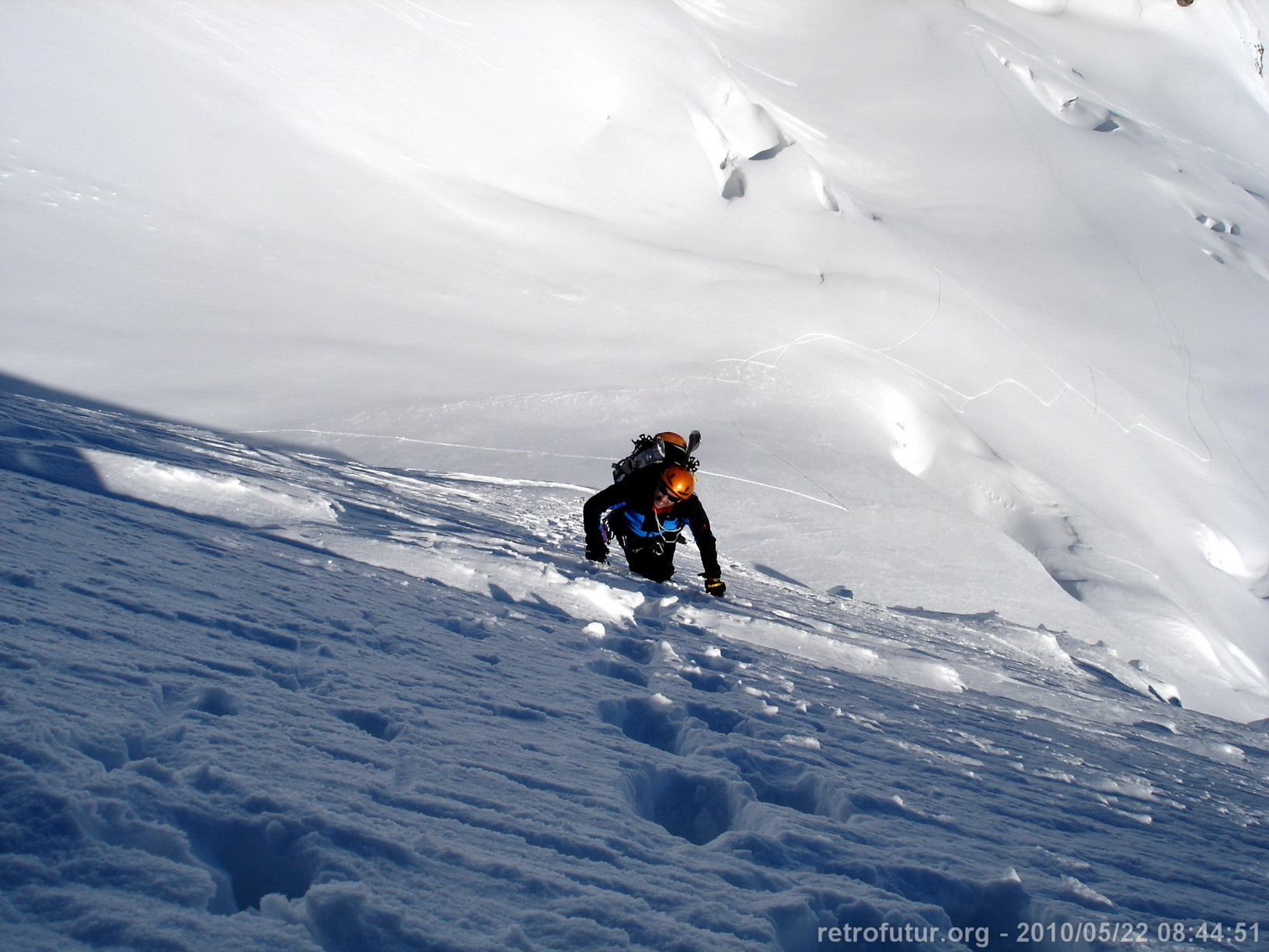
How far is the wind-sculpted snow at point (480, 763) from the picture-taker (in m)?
1.53

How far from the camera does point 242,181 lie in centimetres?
1324

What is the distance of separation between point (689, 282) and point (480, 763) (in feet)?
43.3

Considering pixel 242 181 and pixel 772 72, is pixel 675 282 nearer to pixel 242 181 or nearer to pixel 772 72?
pixel 242 181

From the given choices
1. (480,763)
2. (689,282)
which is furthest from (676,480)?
(689,282)

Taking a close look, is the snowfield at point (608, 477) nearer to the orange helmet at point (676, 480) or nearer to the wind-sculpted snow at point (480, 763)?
the wind-sculpted snow at point (480, 763)

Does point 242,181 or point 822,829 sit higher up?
point 242,181

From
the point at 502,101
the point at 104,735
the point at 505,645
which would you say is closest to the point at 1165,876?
the point at 505,645

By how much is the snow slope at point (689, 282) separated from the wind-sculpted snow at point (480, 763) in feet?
11.7

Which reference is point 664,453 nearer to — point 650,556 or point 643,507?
point 643,507

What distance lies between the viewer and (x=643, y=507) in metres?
5.39

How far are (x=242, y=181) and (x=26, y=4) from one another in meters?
5.78

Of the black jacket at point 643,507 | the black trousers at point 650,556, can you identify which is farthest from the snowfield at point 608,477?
the black jacket at point 643,507

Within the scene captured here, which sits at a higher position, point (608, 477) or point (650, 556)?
point (608, 477)
